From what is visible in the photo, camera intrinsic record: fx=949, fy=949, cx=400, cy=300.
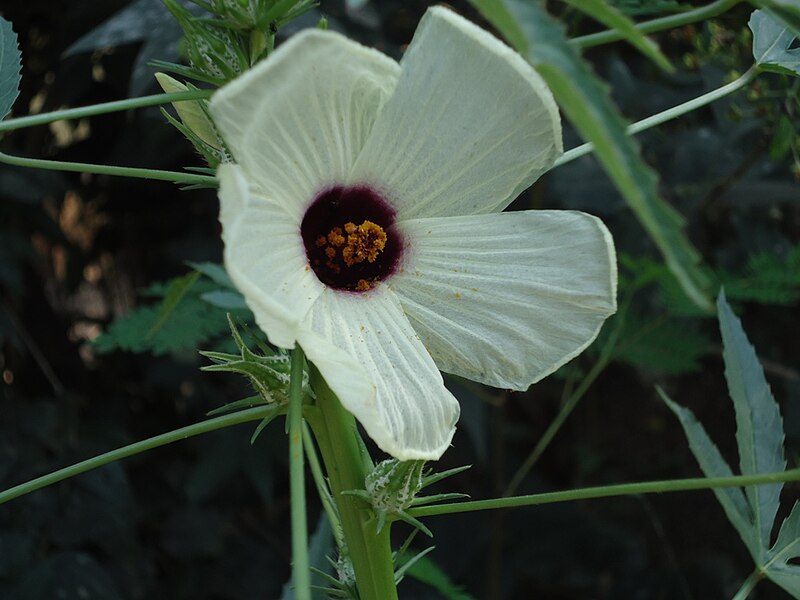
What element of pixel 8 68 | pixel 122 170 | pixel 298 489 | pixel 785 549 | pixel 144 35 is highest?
pixel 144 35

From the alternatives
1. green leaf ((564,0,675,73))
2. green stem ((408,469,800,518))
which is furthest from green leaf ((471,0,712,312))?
green stem ((408,469,800,518))

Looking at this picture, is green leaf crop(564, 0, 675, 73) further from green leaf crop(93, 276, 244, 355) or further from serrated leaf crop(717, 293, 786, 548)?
green leaf crop(93, 276, 244, 355)

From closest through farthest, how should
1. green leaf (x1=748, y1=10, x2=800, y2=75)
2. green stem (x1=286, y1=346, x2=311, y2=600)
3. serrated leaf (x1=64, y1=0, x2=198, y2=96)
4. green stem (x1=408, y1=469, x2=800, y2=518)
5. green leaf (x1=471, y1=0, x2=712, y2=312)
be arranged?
green leaf (x1=471, y1=0, x2=712, y2=312) < green stem (x1=286, y1=346, x2=311, y2=600) < green stem (x1=408, y1=469, x2=800, y2=518) < green leaf (x1=748, y1=10, x2=800, y2=75) < serrated leaf (x1=64, y1=0, x2=198, y2=96)

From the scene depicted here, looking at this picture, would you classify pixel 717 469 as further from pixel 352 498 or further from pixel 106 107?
pixel 106 107

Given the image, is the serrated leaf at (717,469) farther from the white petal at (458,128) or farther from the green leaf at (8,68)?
the green leaf at (8,68)

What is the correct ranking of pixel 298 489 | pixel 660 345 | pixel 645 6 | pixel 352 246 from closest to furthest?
pixel 298 489, pixel 352 246, pixel 645 6, pixel 660 345


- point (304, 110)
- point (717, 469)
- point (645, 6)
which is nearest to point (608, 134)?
point (304, 110)

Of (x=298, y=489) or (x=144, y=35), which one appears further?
(x=144, y=35)
